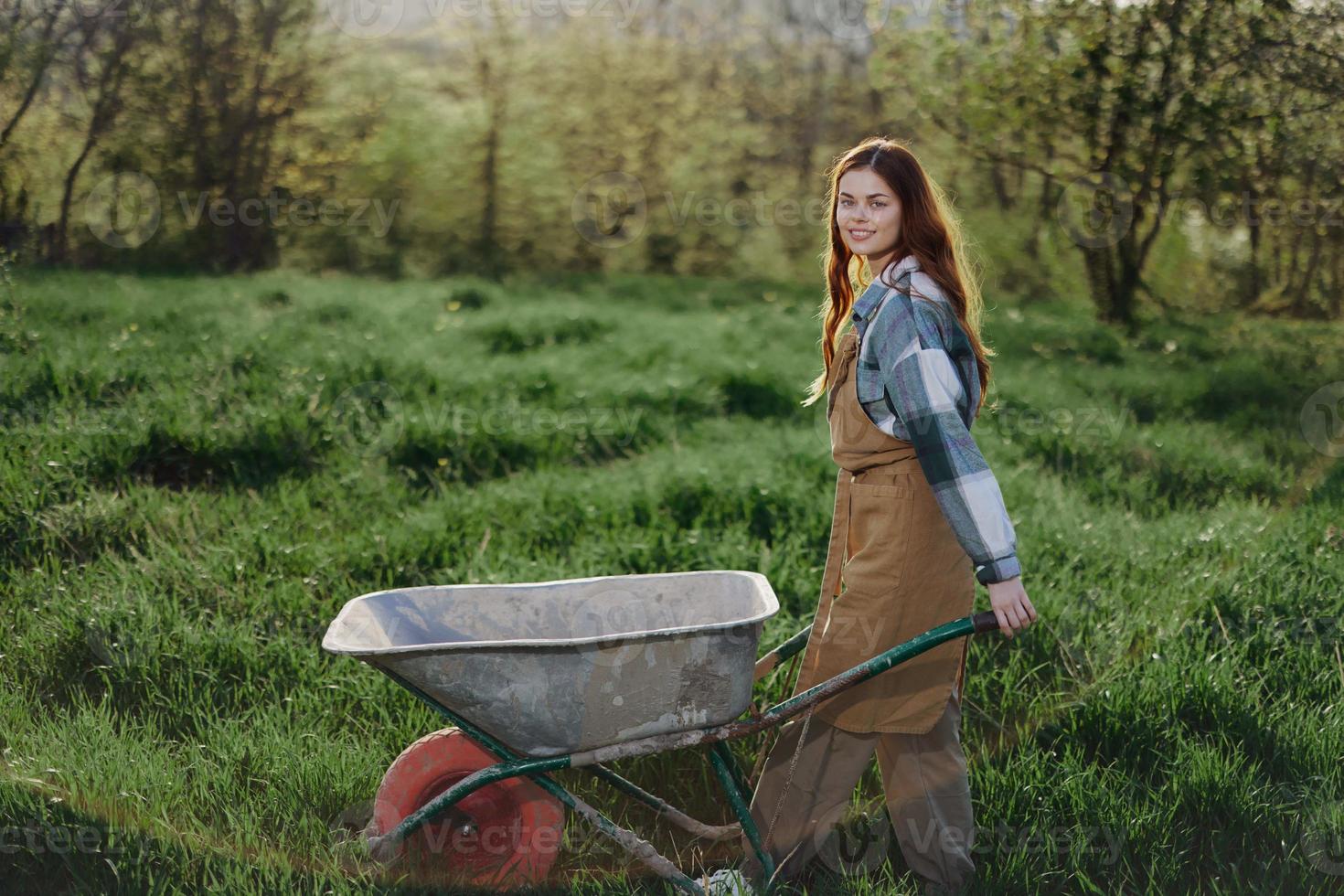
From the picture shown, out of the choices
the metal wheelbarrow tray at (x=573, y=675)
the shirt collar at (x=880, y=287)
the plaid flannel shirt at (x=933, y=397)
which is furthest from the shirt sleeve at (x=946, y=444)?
the metal wheelbarrow tray at (x=573, y=675)

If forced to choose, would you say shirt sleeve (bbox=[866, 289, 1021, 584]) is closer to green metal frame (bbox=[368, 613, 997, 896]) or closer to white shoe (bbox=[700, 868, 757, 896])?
green metal frame (bbox=[368, 613, 997, 896])

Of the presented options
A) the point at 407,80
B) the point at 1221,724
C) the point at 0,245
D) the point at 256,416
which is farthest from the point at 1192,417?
the point at 407,80

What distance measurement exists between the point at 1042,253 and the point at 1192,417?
21.5 feet

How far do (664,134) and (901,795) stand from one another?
1526 centimetres

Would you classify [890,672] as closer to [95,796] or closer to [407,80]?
[95,796]

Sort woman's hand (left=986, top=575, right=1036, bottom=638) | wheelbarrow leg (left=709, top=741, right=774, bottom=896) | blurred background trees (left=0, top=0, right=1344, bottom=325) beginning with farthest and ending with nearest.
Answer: blurred background trees (left=0, top=0, right=1344, bottom=325), wheelbarrow leg (left=709, top=741, right=774, bottom=896), woman's hand (left=986, top=575, right=1036, bottom=638)

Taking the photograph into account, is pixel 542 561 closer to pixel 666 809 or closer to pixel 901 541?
pixel 666 809

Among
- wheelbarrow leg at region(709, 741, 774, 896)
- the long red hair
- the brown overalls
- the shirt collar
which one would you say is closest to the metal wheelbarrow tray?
wheelbarrow leg at region(709, 741, 774, 896)

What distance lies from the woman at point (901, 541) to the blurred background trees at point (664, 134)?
4.75 metres

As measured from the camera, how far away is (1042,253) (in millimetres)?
12898

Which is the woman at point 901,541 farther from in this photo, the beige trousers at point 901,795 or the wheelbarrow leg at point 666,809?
the wheelbarrow leg at point 666,809

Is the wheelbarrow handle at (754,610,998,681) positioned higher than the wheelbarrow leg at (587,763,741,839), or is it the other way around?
the wheelbarrow handle at (754,610,998,681)

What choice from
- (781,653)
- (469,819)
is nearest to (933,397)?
(781,653)

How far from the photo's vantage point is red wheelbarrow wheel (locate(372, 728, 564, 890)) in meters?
2.54
